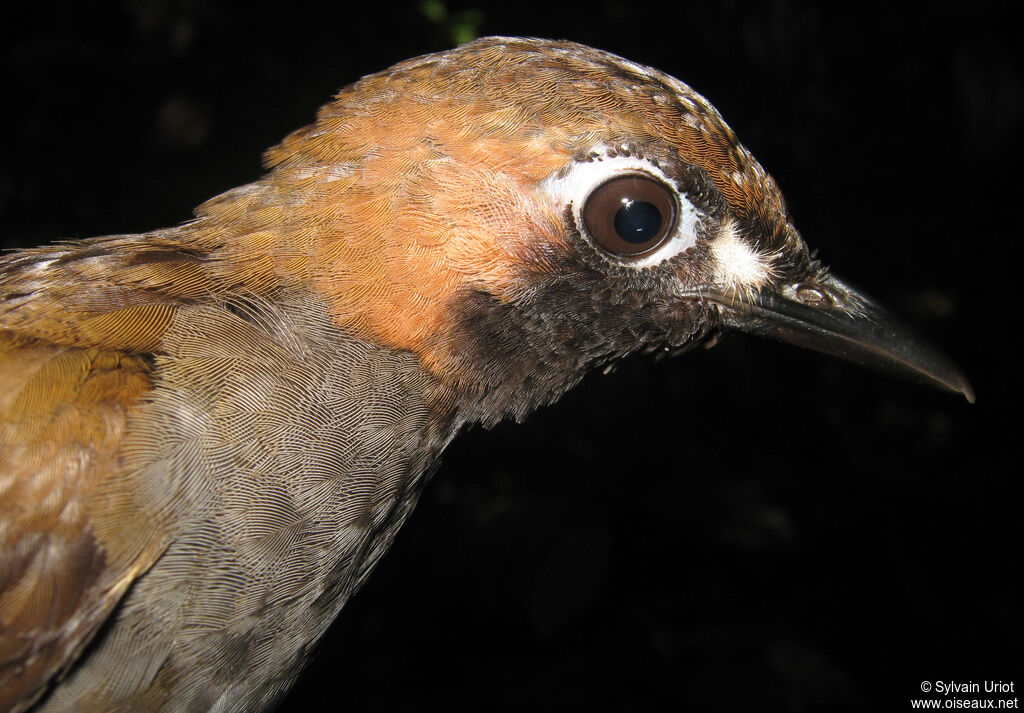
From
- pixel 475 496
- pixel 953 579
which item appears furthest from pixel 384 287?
pixel 953 579

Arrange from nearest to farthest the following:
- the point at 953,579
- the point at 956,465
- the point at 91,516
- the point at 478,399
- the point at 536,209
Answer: the point at 91,516 < the point at 536,209 < the point at 478,399 < the point at 953,579 < the point at 956,465

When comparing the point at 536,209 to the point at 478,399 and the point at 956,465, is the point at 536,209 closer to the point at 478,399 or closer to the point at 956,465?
the point at 478,399

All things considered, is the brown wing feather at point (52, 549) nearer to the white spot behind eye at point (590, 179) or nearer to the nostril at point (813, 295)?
the white spot behind eye at point (590, 179)

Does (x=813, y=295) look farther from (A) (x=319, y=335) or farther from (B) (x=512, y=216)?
(A) (x=319, y=335)

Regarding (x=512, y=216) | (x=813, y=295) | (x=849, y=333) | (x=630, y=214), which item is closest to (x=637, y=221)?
(x=630, y=214)

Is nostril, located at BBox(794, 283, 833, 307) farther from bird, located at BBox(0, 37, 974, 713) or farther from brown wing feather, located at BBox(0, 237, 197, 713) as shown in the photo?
brown wing feather, located at BBox(0, 237, 197, 713)

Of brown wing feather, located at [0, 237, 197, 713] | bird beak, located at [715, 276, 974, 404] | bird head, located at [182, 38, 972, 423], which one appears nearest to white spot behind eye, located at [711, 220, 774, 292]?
bird head, located at [182, 38, 972, 423]

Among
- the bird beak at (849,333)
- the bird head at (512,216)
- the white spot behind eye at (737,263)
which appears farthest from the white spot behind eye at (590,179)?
the bird beak at (849,333)
